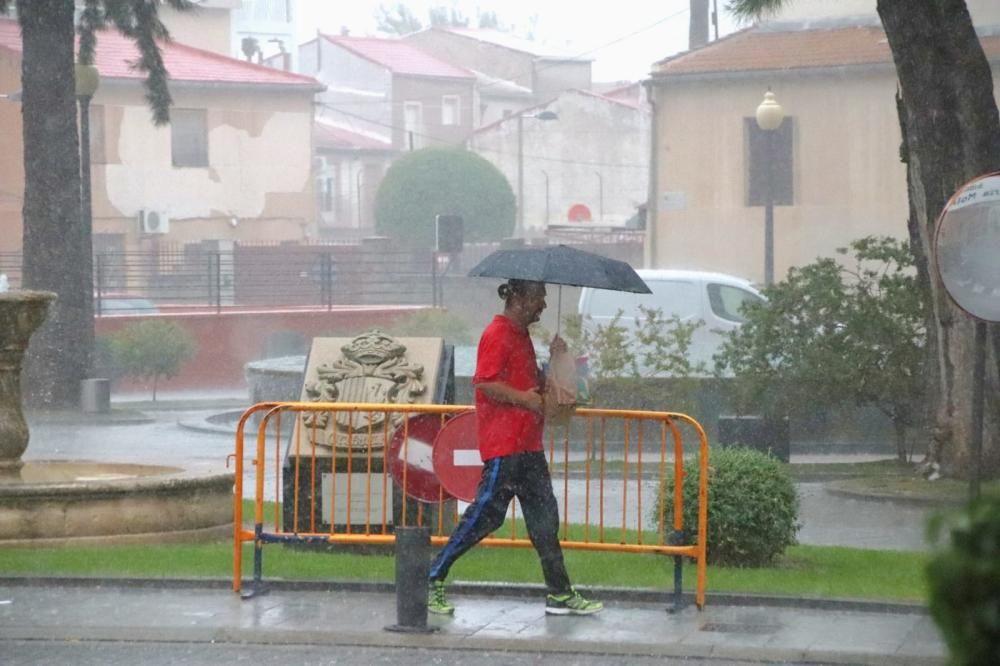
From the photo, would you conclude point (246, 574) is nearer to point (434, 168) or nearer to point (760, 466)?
point (760, 466)

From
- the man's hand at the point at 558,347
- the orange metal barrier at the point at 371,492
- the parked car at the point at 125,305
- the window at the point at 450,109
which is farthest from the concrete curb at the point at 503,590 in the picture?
the window at the point at 450,109

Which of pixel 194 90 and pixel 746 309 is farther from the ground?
pixel 194 90

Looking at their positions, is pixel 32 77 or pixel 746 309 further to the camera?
pixel 32 77

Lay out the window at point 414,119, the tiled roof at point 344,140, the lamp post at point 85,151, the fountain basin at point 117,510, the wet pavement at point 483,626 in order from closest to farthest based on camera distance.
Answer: the wet pavement at point 483,626 → the fountain basin at point 117,510 → the lamp post at point 85,151 → the tiled roof at point 344,140 → the window at point 414,119

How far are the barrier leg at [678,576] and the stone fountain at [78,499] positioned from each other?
3.45m

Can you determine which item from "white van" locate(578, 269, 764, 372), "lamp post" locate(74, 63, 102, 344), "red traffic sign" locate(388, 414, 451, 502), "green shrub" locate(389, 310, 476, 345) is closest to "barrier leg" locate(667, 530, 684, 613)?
"red traffic sign" locate(388, 414, 451, 502)

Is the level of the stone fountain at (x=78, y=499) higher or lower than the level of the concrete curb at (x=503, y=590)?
higher

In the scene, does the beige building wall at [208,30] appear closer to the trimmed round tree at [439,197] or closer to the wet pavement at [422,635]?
the trimmed round tree at [439,197]

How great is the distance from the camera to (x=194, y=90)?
49.0 m

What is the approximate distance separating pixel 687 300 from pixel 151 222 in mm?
27424

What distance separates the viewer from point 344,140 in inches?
2825

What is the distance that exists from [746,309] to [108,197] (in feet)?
109

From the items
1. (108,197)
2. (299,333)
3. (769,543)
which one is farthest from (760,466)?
(108,197)

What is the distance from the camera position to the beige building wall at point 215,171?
48000mm
